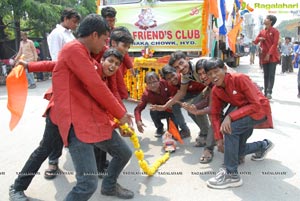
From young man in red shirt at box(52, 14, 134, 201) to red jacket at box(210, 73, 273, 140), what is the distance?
1.15 metres

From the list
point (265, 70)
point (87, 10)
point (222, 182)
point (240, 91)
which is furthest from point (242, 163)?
point (87, 10)

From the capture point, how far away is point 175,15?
6.25 metres

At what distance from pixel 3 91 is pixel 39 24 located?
16.1 feet

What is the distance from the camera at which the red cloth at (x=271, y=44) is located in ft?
21.4

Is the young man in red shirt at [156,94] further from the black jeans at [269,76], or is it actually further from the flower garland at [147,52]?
the black jeans at [269,76]

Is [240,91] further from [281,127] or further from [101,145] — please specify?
[281,127]

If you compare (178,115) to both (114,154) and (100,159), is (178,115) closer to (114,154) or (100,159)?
(100,159)

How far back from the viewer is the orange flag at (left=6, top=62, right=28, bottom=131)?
2607mm

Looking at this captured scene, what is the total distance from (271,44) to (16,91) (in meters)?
5.42

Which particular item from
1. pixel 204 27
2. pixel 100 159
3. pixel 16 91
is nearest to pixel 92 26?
pixel 16 91

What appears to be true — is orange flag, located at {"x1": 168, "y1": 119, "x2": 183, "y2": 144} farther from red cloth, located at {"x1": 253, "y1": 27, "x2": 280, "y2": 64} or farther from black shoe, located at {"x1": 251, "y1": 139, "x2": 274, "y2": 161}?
red cloth, located at {"x1": 253, "y1": 27, "x2": 280, "y2": 64}

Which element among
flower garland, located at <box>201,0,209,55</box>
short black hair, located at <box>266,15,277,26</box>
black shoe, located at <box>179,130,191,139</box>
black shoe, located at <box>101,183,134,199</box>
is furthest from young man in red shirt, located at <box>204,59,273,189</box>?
short black hair, located at <box>266,15,277,26</box>

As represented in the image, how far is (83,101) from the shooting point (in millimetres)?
2230

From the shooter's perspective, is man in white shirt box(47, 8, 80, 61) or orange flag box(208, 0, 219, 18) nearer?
man in white shirt box(47, 8, 80, 61)
